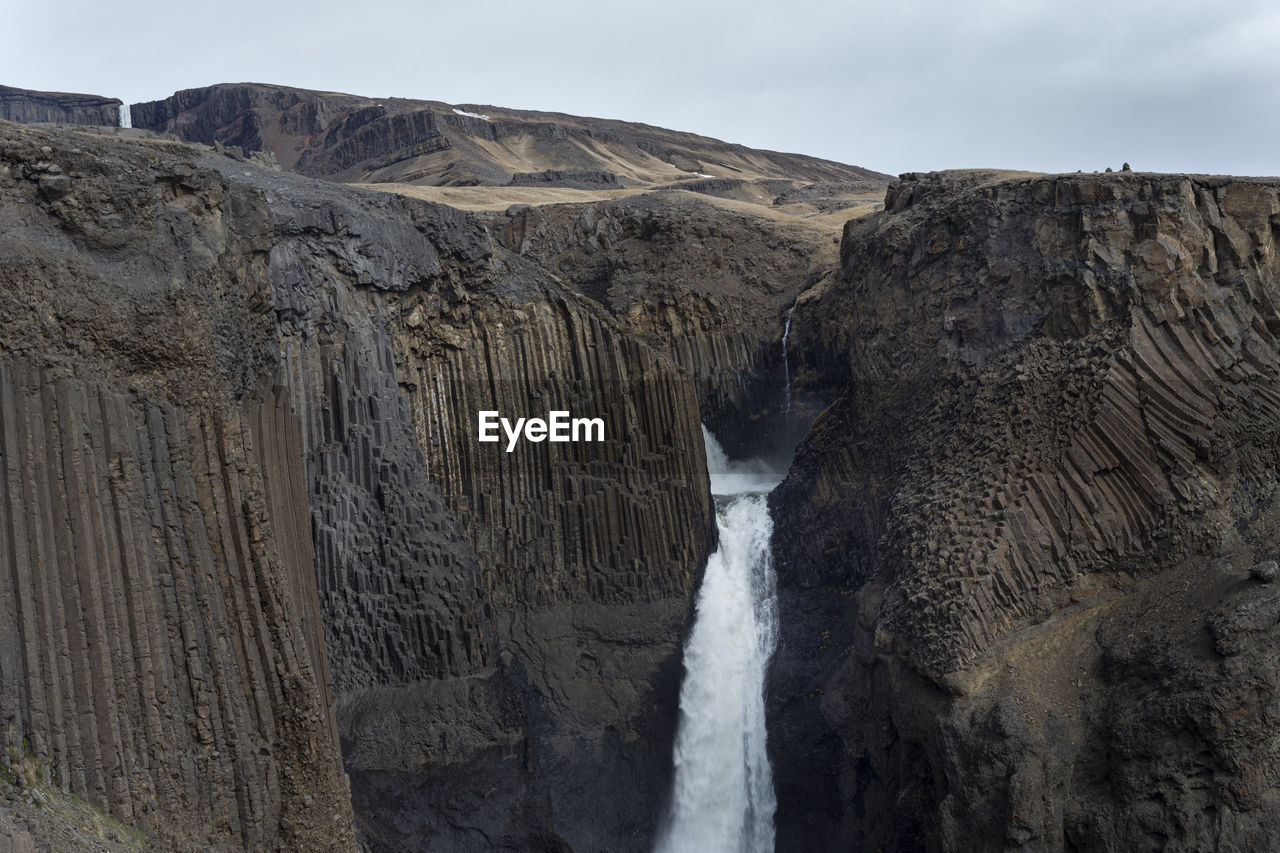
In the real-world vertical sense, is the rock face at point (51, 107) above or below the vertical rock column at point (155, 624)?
above

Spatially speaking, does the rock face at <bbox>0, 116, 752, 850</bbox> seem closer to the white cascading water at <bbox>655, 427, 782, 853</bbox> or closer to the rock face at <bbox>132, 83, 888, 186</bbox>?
the white cascading water at <bbox>655, 427, 782, 853</bbox>

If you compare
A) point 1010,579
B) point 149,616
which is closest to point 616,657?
point 1010,579

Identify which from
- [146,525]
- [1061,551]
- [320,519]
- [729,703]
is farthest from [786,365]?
[146,525]

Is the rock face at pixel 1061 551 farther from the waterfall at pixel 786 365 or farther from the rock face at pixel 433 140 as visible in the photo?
the rock face at pixel 433 140

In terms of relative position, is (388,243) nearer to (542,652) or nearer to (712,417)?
(542,652)

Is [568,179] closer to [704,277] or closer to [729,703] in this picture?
→ [704,277]

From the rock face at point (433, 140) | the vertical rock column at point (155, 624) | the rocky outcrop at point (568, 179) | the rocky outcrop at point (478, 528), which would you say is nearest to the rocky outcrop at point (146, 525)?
the vertical rock column at point (155, 624)
